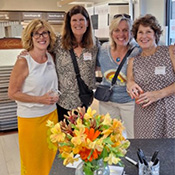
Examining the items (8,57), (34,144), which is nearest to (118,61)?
(34,144)

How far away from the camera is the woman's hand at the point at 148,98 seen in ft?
6.69

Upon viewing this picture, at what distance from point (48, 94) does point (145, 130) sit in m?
0.92

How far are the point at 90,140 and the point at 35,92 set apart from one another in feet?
4.15

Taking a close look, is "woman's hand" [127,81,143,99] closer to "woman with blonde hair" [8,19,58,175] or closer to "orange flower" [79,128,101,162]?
"woman with blonde hair" [8,19,58,175]

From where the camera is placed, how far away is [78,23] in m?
Answer: 2.34

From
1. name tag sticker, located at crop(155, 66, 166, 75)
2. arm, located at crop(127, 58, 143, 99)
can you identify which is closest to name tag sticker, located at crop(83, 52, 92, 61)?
arm, located at crop(127, 58, 143, 99)

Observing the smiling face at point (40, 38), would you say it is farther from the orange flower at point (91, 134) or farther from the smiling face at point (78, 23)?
the orange flower at point (91, 134)

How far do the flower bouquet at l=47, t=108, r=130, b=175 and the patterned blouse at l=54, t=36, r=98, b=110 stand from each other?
130cm

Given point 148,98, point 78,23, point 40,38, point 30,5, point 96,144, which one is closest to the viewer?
point 96,144

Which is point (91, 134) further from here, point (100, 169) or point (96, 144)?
point (100, 169)

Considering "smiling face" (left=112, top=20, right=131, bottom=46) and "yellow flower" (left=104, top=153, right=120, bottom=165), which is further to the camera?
"smiling face" (left=112, top=20, right=131, bottom=46)

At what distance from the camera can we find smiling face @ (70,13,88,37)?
2.35 meters

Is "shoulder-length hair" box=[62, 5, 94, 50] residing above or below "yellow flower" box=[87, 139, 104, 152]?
above

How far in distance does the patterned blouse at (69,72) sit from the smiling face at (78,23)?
186 millimetres
